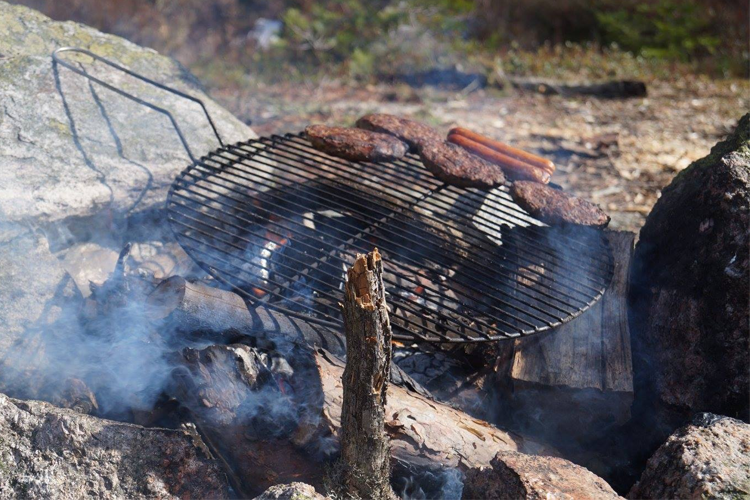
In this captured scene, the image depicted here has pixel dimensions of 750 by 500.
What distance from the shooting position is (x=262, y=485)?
92.7 inches

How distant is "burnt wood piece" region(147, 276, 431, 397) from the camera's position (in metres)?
2.50

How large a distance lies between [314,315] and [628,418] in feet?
5.06

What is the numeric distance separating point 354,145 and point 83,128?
1626 mm

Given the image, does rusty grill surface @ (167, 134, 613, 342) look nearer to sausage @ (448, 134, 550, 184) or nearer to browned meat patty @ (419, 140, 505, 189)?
browned meat patty @ (419, 140, 505, 189)

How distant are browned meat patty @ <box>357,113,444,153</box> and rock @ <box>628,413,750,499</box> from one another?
2.18 meters

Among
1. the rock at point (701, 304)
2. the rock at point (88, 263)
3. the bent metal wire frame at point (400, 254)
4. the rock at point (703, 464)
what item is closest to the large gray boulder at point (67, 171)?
the rock at point (88, 263)

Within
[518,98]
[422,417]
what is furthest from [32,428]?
[518,98]

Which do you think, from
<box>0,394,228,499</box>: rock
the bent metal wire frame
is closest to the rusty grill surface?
the bent metal wire frame

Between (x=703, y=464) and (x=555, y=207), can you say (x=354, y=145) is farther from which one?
(x=703, y=464)

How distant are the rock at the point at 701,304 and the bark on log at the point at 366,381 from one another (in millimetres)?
1520

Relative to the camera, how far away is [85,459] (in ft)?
7.00

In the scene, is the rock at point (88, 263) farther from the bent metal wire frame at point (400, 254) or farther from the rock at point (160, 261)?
the bent metal wire frame at point (400, 254)

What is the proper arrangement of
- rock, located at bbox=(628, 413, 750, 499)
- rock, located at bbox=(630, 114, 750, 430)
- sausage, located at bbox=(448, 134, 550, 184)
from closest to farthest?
rock, located at bbox=(628, 413, 750, 499)
rock, located at bbox=(630, 114, 750, 430)
sausage, located at bbox=(448, 134, 550, 184)

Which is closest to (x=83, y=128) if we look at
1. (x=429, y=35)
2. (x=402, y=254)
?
(x=402, y=254)
